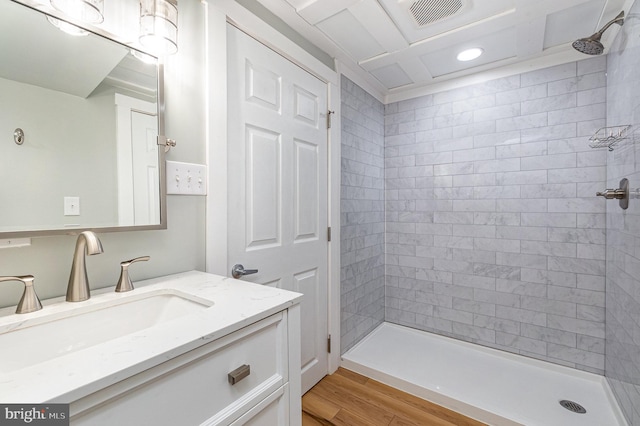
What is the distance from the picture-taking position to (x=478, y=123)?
2293 mm

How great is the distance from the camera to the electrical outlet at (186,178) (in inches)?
44.0

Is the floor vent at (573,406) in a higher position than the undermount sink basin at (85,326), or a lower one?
lower

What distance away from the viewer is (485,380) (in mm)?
1864

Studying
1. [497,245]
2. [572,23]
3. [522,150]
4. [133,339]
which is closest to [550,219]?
[497,245]

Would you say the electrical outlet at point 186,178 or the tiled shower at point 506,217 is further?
the tiled shower at point 506,217

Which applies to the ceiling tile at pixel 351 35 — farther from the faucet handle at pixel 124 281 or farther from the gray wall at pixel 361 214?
the faucet handle at pixel 124 281

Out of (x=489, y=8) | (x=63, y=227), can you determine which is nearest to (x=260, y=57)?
(x=63, y=227)

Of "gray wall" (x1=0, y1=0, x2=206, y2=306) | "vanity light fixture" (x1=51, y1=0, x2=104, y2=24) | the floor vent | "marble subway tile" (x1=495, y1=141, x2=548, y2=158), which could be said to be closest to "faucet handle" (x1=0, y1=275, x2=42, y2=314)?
"gray wall" (x1=0, y1=0, x2=206, y2=306)

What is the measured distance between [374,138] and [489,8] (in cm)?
122

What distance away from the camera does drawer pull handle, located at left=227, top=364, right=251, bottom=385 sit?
69 centimetres

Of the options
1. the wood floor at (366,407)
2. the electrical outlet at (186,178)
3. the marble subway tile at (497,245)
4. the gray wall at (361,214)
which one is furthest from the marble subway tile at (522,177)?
the electrical outlet at (186,178)

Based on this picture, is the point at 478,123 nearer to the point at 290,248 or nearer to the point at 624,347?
the point at 624,347

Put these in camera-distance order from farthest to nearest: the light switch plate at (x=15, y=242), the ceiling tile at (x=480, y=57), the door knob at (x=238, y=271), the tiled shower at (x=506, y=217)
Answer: the ceiling tile at (x=480, y=57)
the tiled shower at (x=506, y=217)
the door knob at (x=238, y=271)
the light switch plate at (x=15, y=242)

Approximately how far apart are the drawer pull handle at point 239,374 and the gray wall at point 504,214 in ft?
7.09
